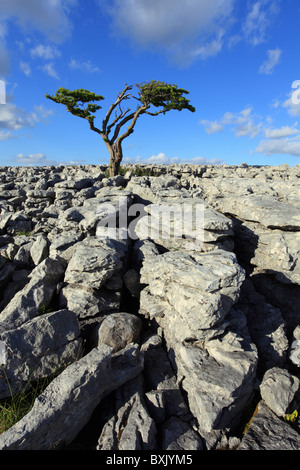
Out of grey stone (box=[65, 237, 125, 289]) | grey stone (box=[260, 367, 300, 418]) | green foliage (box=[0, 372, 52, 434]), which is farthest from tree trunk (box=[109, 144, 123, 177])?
grey stone (box=[260, 367, 300, 418])

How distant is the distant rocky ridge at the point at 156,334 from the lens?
4.71m

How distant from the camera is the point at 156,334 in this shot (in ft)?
23.1

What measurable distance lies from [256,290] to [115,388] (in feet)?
20.7

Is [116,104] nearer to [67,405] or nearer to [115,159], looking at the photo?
[115,159]

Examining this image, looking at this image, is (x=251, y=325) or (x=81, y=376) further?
(x=251, y=325)

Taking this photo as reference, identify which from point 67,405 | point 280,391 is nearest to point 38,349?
point 67,405

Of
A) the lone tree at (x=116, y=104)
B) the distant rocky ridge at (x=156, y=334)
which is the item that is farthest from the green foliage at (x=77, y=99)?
the distant rocky ridge at (x=156, y=334)

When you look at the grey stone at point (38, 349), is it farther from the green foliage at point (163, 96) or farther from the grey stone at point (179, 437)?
the green foliage at point (163, 96)

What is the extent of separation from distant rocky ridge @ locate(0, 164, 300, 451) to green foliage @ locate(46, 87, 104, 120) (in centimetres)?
1855

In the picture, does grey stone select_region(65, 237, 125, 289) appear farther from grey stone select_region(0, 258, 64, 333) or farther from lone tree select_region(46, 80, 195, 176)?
lone tree select_region(46, 80, 195, 176)

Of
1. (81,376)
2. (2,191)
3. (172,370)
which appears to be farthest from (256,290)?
(2,191)

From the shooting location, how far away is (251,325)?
25.9ft
